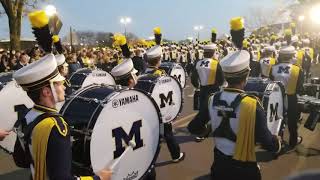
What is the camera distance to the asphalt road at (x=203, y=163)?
6902 mm

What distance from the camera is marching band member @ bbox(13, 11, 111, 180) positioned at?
9.55 feet

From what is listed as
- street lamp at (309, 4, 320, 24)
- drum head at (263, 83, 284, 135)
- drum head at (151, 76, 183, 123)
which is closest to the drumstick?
drum head at (263, 83, 284, 135)

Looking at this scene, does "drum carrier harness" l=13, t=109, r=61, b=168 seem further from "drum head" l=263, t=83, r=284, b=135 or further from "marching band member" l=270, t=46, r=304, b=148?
"marching band member" l=270, t=46, r=304, b=148

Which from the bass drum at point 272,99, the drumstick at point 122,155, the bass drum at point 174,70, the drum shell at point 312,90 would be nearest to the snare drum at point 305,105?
the drum shell at point 312,90

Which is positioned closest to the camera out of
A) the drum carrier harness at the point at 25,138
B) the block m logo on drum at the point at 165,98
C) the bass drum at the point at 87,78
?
the drum carrier harness at the point at 25,138

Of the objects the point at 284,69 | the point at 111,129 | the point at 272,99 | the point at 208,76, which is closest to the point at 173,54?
the point at 208,76

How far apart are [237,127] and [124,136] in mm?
1026

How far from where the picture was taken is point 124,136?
4035mm

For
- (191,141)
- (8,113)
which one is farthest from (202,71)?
(8,113)

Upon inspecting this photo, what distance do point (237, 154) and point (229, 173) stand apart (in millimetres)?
190

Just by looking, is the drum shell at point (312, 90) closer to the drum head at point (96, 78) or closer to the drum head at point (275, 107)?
the drum head at point (275, 107)

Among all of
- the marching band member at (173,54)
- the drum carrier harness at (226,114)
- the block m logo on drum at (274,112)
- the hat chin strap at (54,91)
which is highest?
the hat chin strap at (54,91)

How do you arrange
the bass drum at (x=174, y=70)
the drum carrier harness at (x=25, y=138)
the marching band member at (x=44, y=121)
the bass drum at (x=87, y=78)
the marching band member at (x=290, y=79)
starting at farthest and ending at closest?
1. the bass drum at (x=174, y=70)
2. the bass drum at (x=87, y=78)
3. the marching band member at (x=290, y=79)
4. the drum carrier harness at (x=25, y=138)
5. the marching band member at (x=44, y=121)

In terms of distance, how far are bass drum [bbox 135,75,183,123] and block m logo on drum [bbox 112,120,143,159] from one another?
2585 millimetres
